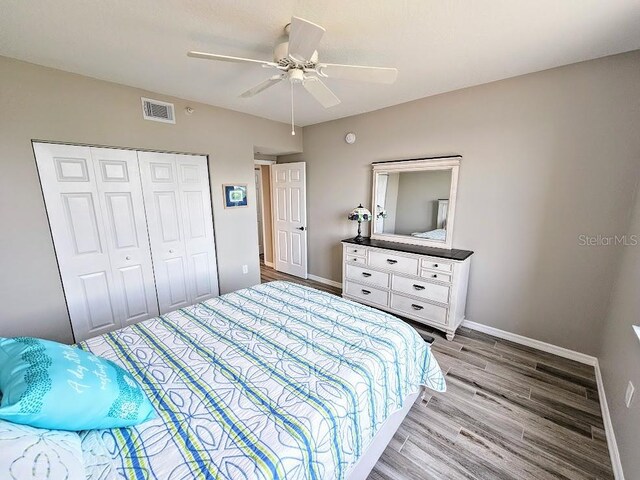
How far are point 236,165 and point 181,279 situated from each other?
61.6 inches

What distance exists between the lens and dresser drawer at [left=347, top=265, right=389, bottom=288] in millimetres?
3064

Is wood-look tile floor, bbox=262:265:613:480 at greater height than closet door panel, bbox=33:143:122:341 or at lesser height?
lesser

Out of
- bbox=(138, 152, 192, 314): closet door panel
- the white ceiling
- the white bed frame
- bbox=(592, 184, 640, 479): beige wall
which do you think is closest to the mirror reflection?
the white ceiling

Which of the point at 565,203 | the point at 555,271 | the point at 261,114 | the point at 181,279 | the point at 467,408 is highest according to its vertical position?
the point at 261,114

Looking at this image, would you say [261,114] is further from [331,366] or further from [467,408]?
[467,408]

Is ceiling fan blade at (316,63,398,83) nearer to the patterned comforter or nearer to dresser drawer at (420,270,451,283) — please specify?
the patterned comforter

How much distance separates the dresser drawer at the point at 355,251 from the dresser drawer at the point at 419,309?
604 mm

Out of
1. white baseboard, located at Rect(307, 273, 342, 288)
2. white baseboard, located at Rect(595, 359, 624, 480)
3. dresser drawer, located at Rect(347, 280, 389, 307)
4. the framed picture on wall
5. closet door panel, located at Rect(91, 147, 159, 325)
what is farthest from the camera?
white baseboard, located at Rect(307, 273, 342, 288)

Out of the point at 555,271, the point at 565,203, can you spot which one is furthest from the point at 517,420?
the point at 565,203

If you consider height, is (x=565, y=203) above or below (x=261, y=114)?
below

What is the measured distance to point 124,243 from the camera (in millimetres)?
2604

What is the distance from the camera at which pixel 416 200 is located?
10.1 ft

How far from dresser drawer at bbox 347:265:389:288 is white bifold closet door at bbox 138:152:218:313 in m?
1.78

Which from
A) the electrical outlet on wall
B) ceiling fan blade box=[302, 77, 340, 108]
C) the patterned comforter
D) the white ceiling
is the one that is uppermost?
the white ceiling
